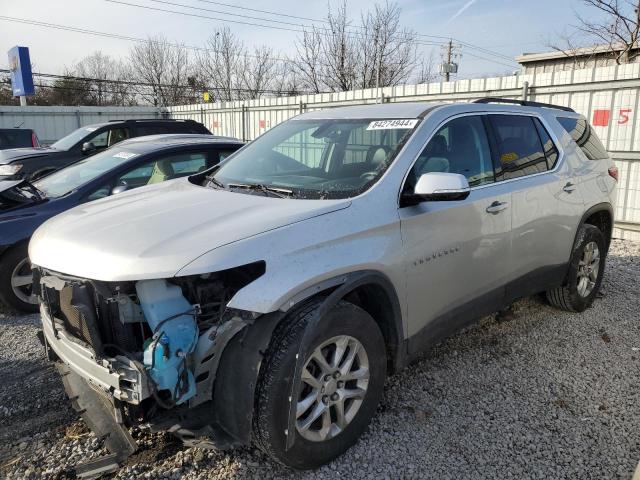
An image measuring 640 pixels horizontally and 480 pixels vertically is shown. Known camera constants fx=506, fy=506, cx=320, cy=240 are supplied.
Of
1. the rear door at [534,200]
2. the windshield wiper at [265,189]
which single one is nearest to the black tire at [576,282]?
the rear door at [534,200]

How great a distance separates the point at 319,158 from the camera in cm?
353

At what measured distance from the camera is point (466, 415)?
319 cm

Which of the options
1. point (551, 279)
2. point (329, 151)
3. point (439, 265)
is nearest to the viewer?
point (439, 265)

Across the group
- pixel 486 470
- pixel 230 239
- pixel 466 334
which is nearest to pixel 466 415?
pixel 486 470

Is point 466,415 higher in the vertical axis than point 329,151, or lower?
lower

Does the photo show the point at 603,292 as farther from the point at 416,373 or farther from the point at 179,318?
the point at 179,318

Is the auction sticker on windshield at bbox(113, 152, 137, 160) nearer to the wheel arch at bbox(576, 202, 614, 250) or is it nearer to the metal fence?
the wheel arch at bbox(576, 202, 614, 250)

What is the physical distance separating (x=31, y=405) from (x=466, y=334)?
335 centimetres

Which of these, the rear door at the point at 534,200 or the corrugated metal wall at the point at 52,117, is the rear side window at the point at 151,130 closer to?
the rear door at the point at 534,200

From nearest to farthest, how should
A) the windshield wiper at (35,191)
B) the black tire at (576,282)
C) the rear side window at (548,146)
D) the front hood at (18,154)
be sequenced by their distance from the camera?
the rear side window at (548,146) < the black tire at (576,282) < the windshield wiper at (35,191) < the front hood at (18,154)

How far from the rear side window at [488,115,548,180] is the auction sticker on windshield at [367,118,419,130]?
84cm

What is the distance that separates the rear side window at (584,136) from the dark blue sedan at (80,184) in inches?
148

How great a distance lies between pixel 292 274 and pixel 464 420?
1605 millimetres

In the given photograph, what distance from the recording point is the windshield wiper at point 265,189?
299 cm
